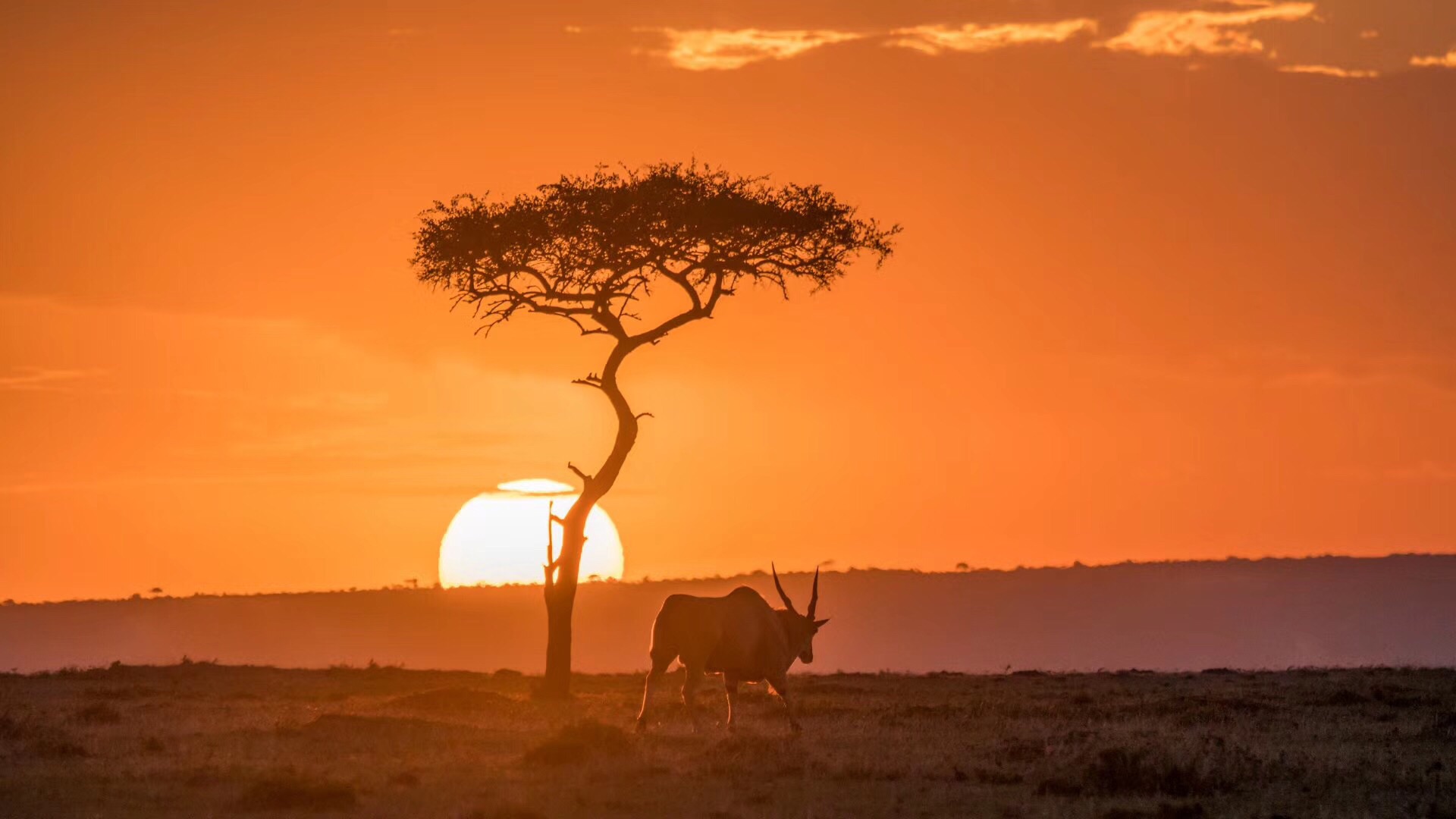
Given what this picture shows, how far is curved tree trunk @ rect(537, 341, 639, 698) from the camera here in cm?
4488

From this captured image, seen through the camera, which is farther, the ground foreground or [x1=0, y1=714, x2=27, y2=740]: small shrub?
[x1=0, y1=714, x2=27, y2=740]: small shrub

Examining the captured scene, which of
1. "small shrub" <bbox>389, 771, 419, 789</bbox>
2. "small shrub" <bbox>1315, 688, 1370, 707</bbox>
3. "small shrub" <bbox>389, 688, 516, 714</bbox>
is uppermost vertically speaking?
"small shrub" <bbox>1315, 688, 1370, 707</bbox>

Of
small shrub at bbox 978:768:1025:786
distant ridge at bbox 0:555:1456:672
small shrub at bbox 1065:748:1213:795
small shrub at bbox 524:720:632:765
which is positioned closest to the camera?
small shrub at bbox 1065:748:1213:795

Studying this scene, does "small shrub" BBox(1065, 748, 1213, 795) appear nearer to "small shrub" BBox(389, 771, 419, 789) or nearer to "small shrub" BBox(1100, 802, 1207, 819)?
"small shrub" BBox(1100, 802, 1207, 819)

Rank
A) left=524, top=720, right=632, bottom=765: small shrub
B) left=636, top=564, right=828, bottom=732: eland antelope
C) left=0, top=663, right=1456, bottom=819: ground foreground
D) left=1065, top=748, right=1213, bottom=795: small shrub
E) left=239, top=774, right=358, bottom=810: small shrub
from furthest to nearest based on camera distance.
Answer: left=636, top=564, right=828, bottom=732: eland antelope
left=524, top=720, right=632, bottom=765: small shrub
left=1065, top=748, right=1213, bottom=795: small shrub
left=0, top=663, right=1456, bottom=819: ground foreground
left=239, top=774, right=358, bottom=810: small shrub

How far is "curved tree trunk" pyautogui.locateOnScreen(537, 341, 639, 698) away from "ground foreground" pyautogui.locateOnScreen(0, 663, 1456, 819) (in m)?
0.85

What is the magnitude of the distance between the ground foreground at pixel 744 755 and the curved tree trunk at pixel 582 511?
0.85 m

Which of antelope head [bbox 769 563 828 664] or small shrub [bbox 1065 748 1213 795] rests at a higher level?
antelope head [bbox 769 563 828 664]

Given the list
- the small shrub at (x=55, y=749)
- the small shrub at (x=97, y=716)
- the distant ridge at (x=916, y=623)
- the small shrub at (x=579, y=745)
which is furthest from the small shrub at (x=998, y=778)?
the distant ridge at (x=916, y=623)

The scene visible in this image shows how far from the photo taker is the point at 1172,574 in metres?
185

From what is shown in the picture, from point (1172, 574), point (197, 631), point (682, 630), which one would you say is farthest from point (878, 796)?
point (1172, 574)

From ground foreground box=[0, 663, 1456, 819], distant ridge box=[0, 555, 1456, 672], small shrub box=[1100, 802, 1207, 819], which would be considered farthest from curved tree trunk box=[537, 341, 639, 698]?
distant ridge box=[0, 555, 1456, 672]

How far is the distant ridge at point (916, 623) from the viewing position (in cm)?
9881

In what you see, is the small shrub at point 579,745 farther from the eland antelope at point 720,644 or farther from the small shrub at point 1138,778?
the small shrub at point 1138,778
